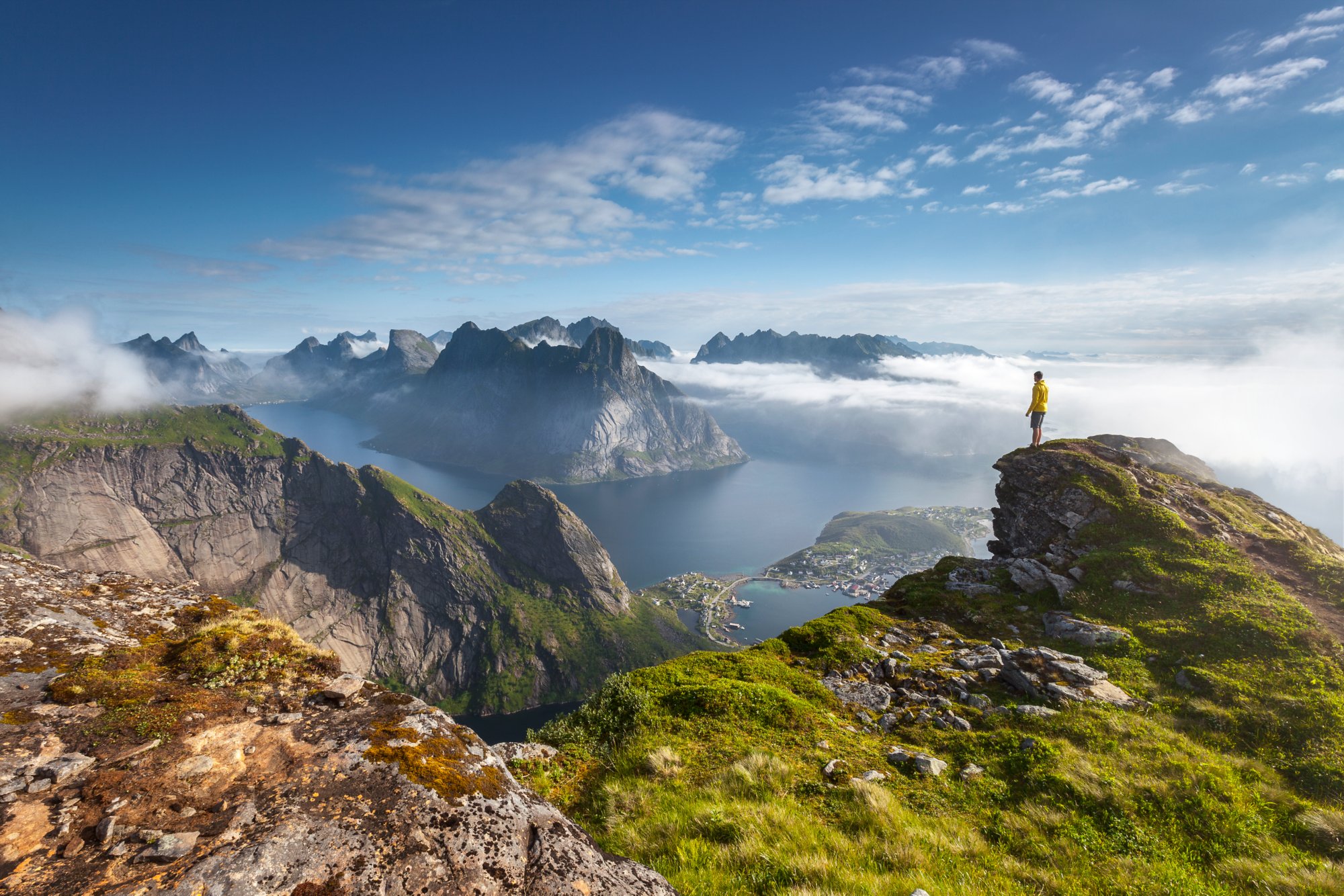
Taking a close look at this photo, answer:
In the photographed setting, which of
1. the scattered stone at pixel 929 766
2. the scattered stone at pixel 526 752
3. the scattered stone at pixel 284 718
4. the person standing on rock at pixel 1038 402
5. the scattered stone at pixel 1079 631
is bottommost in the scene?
the scattered stone at pixel 1079 631

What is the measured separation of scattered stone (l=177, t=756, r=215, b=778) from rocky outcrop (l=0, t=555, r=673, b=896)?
2cm

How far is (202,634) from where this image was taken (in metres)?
9.79

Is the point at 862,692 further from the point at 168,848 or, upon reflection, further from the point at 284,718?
the point at 168,848

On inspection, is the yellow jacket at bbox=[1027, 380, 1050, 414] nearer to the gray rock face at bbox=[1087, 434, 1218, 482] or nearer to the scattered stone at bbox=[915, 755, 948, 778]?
the gray rock face at bbox=[1087, 434, 1218, 482]

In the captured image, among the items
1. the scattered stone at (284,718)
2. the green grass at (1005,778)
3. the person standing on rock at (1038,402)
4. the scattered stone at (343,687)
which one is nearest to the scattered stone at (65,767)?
the scattered stone at (284,718)

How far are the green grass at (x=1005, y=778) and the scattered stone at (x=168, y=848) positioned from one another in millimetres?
5407

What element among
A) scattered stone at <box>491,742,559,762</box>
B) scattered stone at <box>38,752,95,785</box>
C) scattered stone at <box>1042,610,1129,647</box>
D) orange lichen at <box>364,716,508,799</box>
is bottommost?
scattered stone at <box>1042,610,1129,647</box>

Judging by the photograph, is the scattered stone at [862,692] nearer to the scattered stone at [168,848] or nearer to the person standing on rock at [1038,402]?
the scattered stone at [168,848]

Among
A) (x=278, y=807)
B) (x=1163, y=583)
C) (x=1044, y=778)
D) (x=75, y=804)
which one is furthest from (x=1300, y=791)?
(x=75, y=804)

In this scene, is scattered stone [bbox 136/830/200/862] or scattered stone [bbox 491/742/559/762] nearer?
scattered stone [bbox 136/830/200/862]

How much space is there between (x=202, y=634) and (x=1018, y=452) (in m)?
37.5

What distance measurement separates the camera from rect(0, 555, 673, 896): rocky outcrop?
491cm

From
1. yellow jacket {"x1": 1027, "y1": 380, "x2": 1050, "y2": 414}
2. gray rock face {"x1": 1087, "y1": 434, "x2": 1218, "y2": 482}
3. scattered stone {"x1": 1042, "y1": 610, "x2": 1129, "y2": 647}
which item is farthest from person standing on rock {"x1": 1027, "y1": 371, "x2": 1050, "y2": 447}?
scattered stone {"x1": 1042, "y1": 610, "x2": 1129, "y2": 647}

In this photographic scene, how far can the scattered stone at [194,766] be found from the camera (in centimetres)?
619
